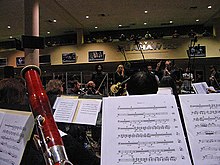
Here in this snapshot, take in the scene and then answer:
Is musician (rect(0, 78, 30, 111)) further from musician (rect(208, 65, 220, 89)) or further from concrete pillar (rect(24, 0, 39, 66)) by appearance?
musician (rect(208, 65, 220, 89))

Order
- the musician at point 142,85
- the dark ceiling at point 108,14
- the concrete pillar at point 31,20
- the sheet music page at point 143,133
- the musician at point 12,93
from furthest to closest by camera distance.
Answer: the dark ceiling at point 108,14 < the concrete pillar at point 31,20 < the musician at point 142,85 < the musician at point 12,93 < the sheet music page at point 143,133

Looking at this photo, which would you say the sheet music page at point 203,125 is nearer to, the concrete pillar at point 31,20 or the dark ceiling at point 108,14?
the concrete pillar at point 31,20

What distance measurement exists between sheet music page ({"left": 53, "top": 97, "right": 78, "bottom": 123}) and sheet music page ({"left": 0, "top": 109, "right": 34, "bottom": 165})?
35 centimetres

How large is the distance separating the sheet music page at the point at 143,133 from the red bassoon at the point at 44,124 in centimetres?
25

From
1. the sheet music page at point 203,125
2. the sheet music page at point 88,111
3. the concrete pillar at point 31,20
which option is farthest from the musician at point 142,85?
the concrete pillar at point 31,20

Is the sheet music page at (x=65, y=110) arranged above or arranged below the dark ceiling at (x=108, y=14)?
below

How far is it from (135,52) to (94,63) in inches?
67.9

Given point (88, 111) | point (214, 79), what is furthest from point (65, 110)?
point (214, 79)

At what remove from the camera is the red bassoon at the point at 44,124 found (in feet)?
2.45

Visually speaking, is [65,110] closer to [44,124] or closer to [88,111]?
[88,111]

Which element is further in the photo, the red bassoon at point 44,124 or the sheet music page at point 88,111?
the sheet music page at point 88,111

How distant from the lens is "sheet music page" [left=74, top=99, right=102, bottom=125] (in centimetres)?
136

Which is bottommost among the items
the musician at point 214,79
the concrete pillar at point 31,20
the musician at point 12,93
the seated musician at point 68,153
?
the seated musician at point 68,153

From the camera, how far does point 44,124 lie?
32.0 inches
